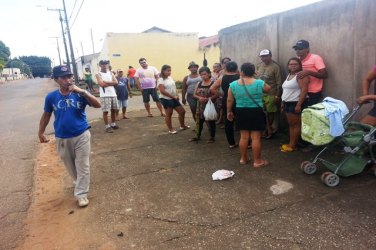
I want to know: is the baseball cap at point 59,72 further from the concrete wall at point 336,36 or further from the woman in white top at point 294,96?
the concrete wall at point 336,36

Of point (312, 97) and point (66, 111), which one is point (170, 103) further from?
point (66, 111)

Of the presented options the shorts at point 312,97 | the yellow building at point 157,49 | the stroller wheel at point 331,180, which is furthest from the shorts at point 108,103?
the yellow building at point 157,49

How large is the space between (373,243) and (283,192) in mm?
1234

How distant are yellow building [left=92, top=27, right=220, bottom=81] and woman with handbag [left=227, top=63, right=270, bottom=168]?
65.5 ft

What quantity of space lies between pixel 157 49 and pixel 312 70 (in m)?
21.0

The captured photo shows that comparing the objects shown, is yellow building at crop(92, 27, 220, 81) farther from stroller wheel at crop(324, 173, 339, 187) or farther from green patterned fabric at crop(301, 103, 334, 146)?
stroller wheel at crop(324, 173, 339, 187)

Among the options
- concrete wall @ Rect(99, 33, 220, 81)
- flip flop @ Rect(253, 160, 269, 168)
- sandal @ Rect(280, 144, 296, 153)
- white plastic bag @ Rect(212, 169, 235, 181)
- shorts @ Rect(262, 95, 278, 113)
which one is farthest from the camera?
concrete wall @ Rect(99, 33, 220, 81)

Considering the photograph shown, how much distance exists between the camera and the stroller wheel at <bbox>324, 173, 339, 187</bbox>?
3.92 m

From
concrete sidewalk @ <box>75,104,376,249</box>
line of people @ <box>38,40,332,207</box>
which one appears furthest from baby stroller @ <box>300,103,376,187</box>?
line of people @ <box>38,40,332,207</box>

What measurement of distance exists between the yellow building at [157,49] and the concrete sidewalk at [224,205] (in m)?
19.0

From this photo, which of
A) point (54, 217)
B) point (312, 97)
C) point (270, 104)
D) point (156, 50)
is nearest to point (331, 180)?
point (312, 97)

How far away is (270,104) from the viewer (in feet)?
19.9

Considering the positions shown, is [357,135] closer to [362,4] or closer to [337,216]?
[337,216]

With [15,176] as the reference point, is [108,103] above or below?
above
